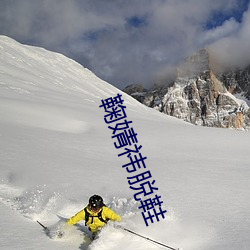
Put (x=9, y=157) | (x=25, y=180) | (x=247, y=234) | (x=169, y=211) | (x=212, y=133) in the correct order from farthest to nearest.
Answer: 1. (x=212, y=133)
2. (x=9, y=157)
3. (x=25, y=180)
4. (x=169, y=211)
5. (x=247, y=234)

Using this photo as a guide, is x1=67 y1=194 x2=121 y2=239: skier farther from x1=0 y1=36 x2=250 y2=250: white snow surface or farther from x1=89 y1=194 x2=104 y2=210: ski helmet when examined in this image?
x1=0 y1=36 x2=250 y2=250: white snow surface

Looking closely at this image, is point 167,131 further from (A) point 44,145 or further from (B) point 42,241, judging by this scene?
(B) point 42,241

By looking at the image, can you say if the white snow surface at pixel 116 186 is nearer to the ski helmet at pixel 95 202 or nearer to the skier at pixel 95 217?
the skier at pixel 95 217

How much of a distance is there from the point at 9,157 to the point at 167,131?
353 inches

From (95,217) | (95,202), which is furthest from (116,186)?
(95,202)

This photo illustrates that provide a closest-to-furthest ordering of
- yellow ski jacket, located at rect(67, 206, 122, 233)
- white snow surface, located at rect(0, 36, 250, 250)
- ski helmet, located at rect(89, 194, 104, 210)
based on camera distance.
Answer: white snow surface, located at rect(0, 36, 250, 250)
ski helmet, located at rect(89, 194, 104, 210)
yellow ski jacket, located at rect(67, 206, 122, 233)

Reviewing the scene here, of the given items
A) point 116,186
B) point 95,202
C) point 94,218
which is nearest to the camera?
point 95,202

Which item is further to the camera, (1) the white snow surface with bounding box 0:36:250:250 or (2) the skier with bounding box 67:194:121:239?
(2) the skier with bounding box 67:194:121:239

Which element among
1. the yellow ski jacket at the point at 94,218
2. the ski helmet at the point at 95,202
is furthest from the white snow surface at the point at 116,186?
the ski helmet at the point at 95,202

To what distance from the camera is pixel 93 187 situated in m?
7.70

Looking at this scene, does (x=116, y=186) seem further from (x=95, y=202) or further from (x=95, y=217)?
(x=95, y=202)

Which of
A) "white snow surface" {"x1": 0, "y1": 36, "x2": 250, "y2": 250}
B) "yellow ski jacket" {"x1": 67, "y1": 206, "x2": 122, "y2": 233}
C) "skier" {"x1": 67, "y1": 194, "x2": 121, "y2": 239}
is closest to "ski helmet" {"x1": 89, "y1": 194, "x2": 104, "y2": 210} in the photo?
"skier" {"x1": 67, "y1": 194, "x2": 121, "y2": 239}

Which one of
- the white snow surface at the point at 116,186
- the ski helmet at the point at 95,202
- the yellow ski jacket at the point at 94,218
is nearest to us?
the white snow surface at the point at 116,186

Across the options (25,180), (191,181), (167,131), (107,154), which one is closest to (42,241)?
(25,180)
